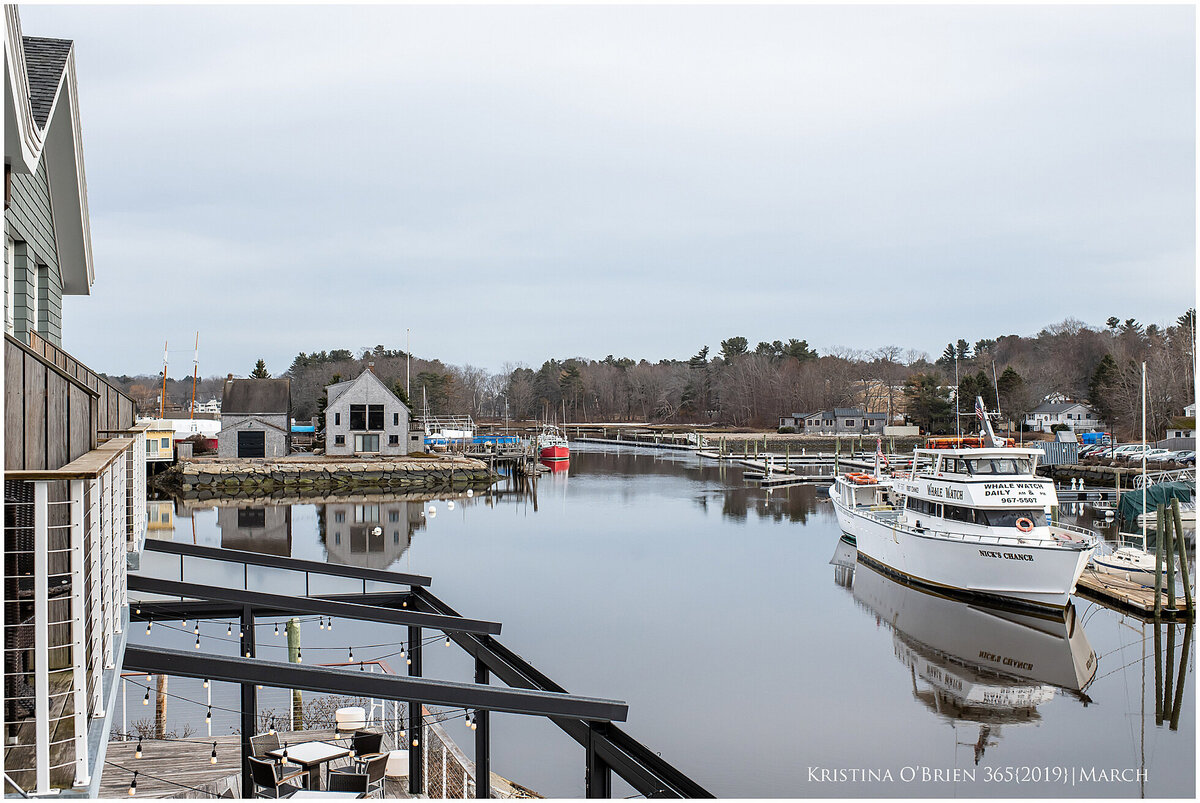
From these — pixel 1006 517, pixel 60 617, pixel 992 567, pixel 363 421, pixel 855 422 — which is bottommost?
pixel 992 567

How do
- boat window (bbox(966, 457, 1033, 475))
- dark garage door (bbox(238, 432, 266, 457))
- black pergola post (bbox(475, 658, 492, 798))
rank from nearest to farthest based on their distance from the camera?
black pergola post (bbox(475, 658, 492, 798)) → boat window (bbox(966, 457, 1033, 475)) → dark garage door (bbox(238, 432, 266, 457))

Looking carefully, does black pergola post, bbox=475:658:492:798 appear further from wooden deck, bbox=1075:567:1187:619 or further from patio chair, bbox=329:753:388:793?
wooden deck, bbox=1075:567:1187:619

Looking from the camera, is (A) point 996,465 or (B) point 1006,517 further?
(A) point 996,465

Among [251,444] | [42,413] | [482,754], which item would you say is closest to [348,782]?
[482,754]

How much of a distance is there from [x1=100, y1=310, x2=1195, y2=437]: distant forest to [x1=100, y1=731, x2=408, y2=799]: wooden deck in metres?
56.5

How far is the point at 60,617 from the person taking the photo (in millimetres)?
5121

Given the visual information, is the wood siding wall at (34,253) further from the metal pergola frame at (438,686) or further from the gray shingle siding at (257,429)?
the gray shingle siding at (257,429)

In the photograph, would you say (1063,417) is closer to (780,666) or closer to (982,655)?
(982,655)

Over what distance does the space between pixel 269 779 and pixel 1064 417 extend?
92.0m

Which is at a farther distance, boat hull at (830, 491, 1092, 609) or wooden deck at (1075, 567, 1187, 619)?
boat hull at (830, 491, 1092, 609)

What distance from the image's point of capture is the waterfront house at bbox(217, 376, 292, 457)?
2251 inches

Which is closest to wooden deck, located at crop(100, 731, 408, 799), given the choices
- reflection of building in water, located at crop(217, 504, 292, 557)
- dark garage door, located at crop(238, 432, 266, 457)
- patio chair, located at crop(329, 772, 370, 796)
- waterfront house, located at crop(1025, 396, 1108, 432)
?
patio chair, located at crop(329, 772, 370, 796)

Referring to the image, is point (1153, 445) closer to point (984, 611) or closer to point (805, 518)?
point (805, 518)

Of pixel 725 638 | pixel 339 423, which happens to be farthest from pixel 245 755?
pixel 339 423
